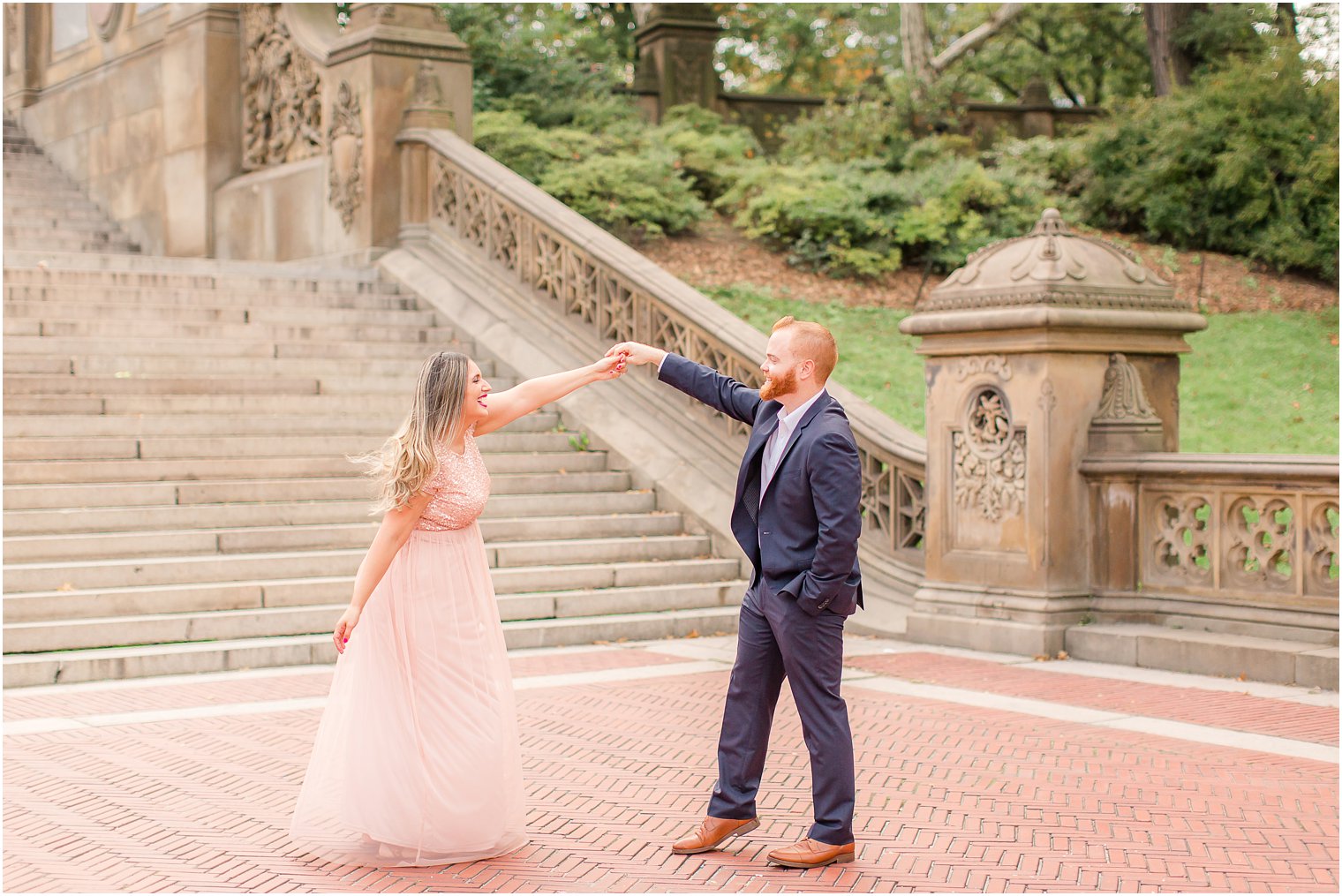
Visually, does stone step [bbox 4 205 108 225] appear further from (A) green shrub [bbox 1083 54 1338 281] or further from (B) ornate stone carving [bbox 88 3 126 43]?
(A) green shrub [bbox 1083 54 1338 281]

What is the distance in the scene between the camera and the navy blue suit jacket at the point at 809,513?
4.75m

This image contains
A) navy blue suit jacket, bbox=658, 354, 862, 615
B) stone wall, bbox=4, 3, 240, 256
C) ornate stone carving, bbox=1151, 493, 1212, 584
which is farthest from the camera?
stone wall, bbox=4, 3, 240, 256

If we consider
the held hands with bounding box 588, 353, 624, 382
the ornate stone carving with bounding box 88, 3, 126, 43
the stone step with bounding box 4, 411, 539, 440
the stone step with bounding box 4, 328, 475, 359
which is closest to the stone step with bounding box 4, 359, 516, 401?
the stone step with bounding box 4, 328, 475, 359

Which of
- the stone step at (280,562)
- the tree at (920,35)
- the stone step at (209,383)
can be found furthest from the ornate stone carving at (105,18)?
the stone step at (280,562)

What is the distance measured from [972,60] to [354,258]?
68.8ft

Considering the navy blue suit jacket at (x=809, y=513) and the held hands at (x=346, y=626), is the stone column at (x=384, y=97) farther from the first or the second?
the navy blue suit jacket at (x=809, y=513)

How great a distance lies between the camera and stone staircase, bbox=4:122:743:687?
902 cm

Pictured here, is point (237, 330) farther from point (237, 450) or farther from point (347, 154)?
point (347, 154)

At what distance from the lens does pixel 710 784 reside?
6145 millimetres

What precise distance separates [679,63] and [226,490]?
16.6m

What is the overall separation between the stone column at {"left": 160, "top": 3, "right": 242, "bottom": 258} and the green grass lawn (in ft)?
25.5

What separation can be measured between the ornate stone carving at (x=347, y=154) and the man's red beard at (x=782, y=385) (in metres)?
12.5

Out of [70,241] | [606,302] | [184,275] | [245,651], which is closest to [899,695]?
[245,651]

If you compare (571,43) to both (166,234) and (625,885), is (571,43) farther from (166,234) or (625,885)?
(625,885)
